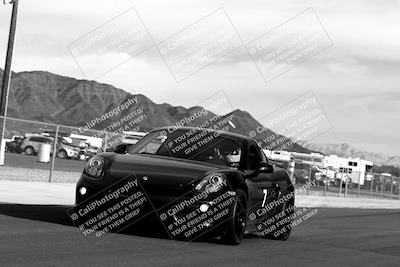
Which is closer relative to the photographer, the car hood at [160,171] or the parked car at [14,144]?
the car hood at [160,171]

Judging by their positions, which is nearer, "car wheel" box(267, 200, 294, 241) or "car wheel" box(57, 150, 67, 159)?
"car wheel" box(267, 200, 294, 241)

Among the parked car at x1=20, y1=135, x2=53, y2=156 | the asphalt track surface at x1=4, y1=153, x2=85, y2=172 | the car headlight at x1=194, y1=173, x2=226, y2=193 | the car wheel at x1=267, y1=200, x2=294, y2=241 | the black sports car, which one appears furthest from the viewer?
the asphalt track surface at x1=4, y1=153, x2=85, y2=172

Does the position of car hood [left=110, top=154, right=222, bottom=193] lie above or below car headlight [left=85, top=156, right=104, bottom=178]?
below

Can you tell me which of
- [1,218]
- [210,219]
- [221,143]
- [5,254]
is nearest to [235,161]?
[221,143]

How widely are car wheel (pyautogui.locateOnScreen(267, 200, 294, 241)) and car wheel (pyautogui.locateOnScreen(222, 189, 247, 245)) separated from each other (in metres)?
1.60

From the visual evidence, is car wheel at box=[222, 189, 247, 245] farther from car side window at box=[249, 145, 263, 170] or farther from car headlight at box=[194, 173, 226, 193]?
car side window at box=[249, 145, 263, 170]

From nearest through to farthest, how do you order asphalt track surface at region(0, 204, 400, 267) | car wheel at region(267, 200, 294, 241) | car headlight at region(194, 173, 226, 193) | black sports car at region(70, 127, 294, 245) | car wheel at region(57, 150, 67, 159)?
asphalt track surface at region(0, 204, 400, 267), black sports car at region(70, 127, 294, 245), car headlight at region(194, 173, 226, 193), car wheel at region(267, 200, 294, 241), car wheel at region(57, 150, 67, 159)

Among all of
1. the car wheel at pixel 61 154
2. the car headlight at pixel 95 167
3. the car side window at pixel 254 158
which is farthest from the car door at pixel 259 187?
the car wheel at pixel 61 154

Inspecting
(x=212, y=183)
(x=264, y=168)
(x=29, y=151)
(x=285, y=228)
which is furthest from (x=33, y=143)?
(x=212, y=183)

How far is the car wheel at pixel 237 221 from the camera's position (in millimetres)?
8969

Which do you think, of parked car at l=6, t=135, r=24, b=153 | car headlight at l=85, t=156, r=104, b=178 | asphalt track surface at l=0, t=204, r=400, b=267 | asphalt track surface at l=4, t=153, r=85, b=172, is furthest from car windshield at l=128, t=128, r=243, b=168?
asphalt track surface at l=4, t=153, r=85, b=172

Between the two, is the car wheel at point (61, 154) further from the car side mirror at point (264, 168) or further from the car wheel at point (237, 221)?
the car wheel at point (237, 221)

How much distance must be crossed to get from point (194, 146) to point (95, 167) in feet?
5.12

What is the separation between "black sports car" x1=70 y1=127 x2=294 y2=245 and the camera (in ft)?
28.5
